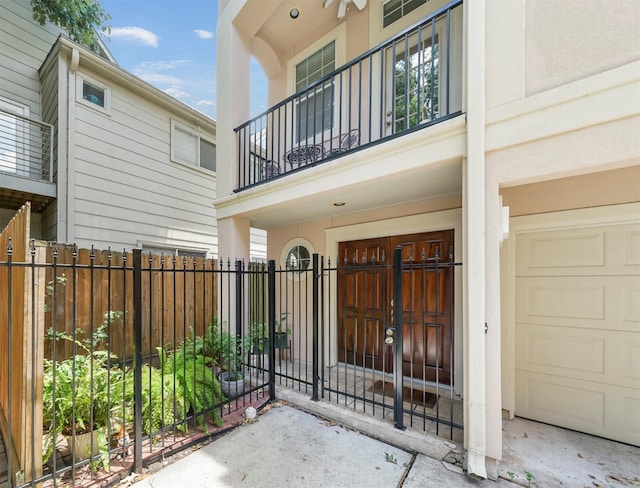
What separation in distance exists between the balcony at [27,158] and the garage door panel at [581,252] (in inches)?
305

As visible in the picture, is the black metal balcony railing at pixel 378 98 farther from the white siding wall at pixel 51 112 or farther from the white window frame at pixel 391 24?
the white siding wall at pixel 51 112

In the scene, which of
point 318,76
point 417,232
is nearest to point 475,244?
point 417,232

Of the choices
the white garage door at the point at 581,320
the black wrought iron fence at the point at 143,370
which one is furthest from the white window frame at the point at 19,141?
the white garage door at the point at 581,320

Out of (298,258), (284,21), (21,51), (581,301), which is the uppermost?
(284,21)

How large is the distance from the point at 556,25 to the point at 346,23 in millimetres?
3673

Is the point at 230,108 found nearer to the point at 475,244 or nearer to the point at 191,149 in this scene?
the point at 191,149

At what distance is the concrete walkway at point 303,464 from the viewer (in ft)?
7.67

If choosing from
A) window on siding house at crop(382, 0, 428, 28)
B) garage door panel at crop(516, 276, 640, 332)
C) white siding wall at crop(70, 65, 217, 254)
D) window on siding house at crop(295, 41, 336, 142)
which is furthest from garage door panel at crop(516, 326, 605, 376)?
white siding wall at crop(70, 65, 217, 254)

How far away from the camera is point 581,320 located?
3051 mm

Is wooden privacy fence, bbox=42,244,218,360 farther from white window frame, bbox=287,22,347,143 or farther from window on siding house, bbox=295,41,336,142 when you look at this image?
white window frame, bbox=287,22,347,143

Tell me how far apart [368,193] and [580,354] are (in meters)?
2.96

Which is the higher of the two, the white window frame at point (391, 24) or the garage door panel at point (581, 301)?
the white window frame at point (391, 24)

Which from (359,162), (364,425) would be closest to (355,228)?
(359,162)

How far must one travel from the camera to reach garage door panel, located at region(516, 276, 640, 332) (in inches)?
111
